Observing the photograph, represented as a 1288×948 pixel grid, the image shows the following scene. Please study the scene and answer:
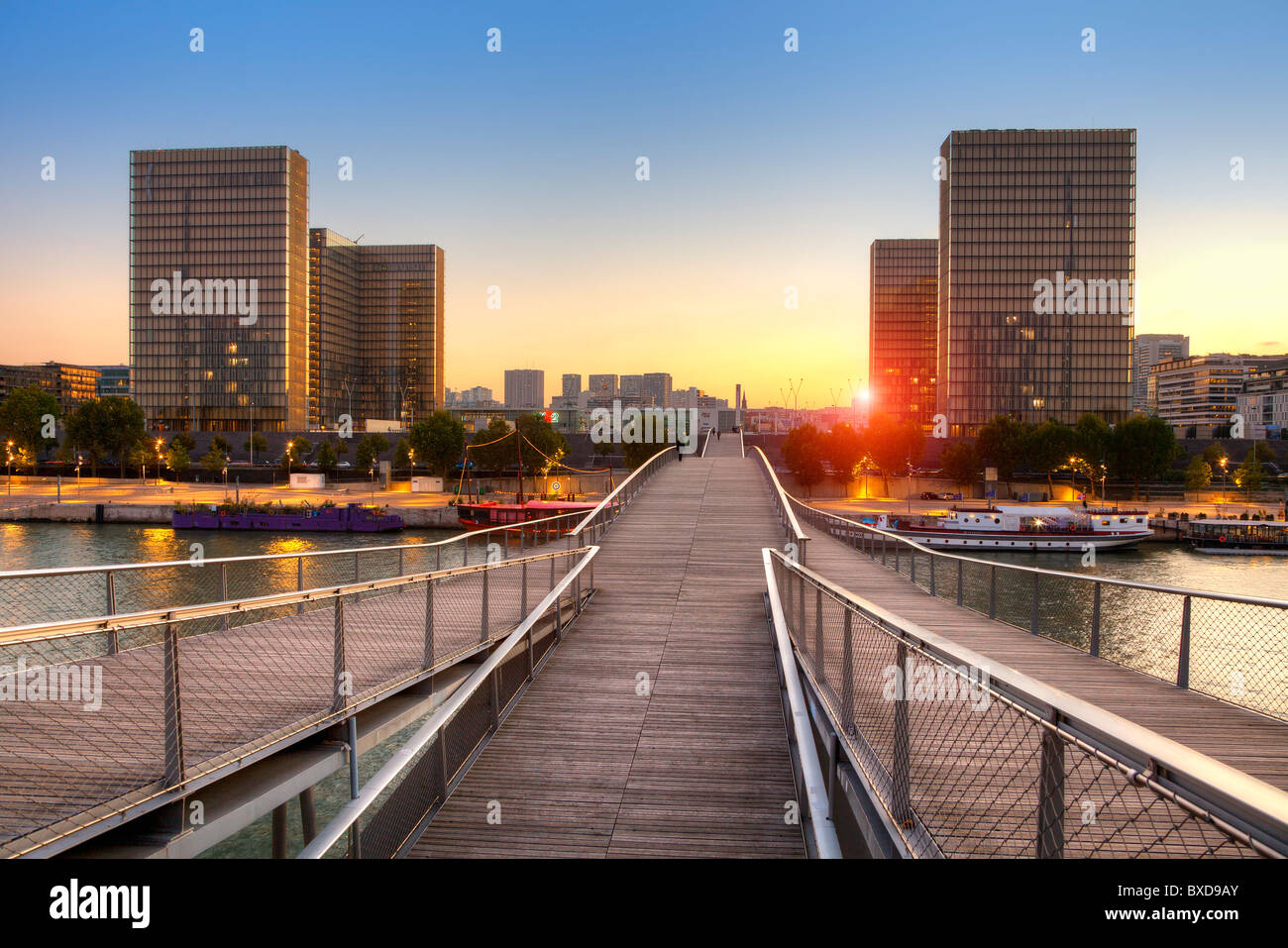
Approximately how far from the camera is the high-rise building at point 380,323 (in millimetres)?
144250

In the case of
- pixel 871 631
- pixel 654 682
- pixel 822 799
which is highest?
pixel 871 631

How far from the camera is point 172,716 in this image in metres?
4.67

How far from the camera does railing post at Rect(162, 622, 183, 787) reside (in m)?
4.63

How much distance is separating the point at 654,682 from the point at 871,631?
4.12 metres

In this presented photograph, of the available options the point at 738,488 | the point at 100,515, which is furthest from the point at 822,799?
the point at 100,515

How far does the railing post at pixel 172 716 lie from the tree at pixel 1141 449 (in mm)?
75607

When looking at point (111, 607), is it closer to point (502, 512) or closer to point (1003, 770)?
point (1003, 770)

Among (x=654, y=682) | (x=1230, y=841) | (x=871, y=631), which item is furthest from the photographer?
(x=654, y=682)

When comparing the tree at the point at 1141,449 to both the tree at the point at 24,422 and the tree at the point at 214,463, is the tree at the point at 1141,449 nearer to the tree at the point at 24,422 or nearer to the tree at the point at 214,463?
the tree at the point at 214,463

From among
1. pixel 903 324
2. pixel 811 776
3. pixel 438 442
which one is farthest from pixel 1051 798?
pixel 903 324
